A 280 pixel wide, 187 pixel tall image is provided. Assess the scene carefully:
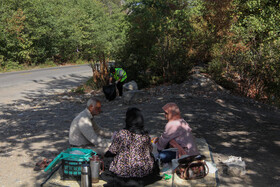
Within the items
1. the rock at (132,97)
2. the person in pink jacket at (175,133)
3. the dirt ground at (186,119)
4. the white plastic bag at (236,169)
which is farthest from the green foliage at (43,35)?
the white plastic bag at (236,169)

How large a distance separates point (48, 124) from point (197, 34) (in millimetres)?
9148

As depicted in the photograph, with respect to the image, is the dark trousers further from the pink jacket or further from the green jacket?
the pink jacket

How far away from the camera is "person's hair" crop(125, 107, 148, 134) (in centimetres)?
421

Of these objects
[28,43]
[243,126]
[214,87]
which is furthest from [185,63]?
[28,43]

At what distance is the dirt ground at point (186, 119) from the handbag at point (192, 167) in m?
0.41

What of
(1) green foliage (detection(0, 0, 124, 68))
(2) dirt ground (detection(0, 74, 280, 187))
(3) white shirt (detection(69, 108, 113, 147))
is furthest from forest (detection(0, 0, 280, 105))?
(1) green foliage (detection(0, 0, 124, 68))

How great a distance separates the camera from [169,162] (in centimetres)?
510

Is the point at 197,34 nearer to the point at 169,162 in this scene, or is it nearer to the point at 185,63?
the point at 185,63

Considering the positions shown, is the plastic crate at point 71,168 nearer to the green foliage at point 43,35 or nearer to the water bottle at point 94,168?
the water bottle at point 94,168

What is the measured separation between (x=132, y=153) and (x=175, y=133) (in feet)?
3.10

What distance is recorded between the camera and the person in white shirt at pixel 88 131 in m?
5.14

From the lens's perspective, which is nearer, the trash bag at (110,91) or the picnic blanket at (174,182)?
the picnic blanket at (174,182)

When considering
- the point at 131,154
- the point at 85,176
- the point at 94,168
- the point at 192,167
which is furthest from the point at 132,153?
the point at 192,167

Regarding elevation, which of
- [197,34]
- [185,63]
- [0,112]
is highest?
[197,34]
